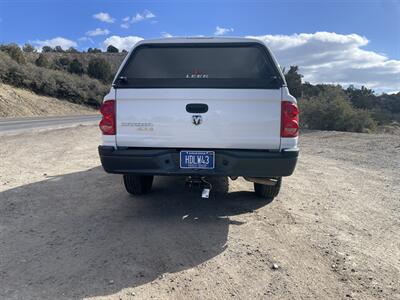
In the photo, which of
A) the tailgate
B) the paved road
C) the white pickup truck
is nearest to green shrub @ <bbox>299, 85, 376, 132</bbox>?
the paved road

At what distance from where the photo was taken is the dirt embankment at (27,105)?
112 ft

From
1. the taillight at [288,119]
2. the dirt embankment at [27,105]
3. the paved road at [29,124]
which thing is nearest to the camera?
the taillight at [288,119]

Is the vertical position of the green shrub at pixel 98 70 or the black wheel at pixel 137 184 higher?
the green shrub at pixel 98 70

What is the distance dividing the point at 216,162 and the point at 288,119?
94cm

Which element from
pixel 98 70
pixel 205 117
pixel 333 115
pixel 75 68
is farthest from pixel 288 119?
pixel 75 68

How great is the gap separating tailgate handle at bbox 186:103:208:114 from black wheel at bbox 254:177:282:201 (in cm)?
185

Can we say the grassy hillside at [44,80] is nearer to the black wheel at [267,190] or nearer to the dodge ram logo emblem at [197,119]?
the black wheel at [267,190]

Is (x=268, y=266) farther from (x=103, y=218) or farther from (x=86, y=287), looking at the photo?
(x=103, y=218)

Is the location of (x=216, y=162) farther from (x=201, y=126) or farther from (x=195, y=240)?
(x=195, y=240)

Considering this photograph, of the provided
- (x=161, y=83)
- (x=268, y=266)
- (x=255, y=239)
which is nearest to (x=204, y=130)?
(x=161, y=83)

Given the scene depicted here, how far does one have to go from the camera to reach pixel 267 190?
6129mm

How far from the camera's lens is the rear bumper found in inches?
185

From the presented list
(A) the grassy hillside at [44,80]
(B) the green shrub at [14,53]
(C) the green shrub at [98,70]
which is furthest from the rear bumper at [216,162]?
(C) the green shrub at [98,70]

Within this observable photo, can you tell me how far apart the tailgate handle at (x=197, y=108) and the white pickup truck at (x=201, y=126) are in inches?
0.4
